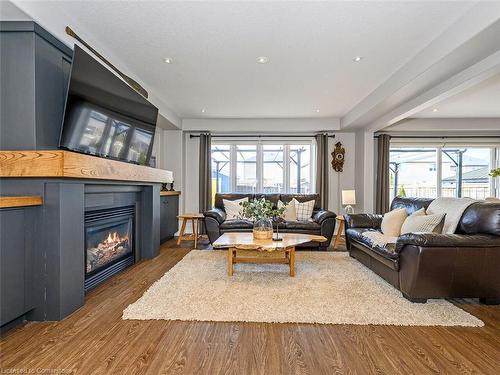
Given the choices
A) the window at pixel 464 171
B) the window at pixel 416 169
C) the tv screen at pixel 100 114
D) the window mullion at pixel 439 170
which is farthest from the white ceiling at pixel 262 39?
the window at pixel 464 171

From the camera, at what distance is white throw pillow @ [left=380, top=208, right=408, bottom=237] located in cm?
343

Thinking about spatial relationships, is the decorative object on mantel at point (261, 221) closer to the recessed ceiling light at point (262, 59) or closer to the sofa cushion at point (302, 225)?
the sofa cushion at point (302, 225)

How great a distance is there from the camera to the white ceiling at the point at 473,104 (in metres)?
4.14

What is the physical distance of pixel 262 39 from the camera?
275 centimetres

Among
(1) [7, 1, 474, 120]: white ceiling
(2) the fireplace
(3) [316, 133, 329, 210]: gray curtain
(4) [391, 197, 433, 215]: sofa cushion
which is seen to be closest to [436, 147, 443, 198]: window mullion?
(3) [316, 133, 329, 210]: gray curtain

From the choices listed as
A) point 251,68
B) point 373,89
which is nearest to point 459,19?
point 373,89

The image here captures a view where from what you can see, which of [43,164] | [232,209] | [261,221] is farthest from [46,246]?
[232,209]

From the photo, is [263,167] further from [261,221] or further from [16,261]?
[16,261]

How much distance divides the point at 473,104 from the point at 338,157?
252cm

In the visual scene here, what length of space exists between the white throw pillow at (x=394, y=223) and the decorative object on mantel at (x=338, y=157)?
2637 mm

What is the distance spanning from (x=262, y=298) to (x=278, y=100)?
3.37 m

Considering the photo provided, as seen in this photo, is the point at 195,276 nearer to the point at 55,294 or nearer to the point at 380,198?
the point at 55,294

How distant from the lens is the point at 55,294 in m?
2.14

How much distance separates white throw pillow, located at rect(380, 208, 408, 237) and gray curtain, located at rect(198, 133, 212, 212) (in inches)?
145
